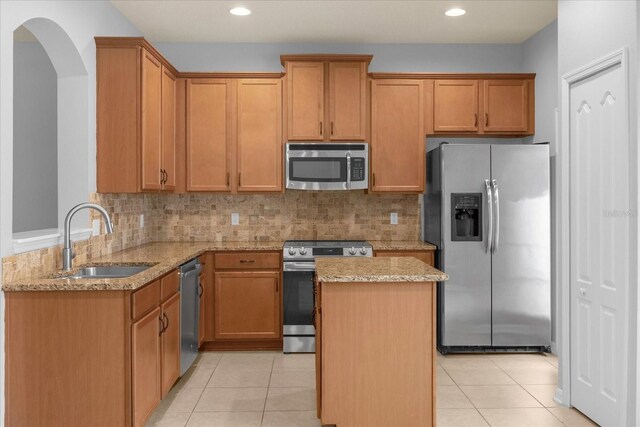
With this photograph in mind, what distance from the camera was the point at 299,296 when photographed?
4.52 m

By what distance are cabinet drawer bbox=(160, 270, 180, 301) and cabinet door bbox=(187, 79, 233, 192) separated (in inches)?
57.5

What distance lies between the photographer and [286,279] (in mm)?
4527

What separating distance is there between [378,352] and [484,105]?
3057 millimetres

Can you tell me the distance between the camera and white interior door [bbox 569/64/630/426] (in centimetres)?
277

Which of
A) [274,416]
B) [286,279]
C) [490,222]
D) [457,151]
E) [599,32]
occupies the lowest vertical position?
[274,416]

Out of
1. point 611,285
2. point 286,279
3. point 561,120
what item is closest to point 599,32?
point 561,120

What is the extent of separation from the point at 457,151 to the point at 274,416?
2587 millimetres

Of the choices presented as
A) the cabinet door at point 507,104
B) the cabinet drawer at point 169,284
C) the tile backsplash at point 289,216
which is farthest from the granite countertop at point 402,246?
the cabinet drawer at point 169,284

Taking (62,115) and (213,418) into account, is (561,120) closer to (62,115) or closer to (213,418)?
(213,418)

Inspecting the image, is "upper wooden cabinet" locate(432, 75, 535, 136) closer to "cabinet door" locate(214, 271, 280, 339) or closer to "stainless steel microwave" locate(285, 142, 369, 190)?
"stainless steel microwave" locate(285, 142, 369, 190)

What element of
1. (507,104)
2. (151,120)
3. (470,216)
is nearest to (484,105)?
(507,104)

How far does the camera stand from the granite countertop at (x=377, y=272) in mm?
2615

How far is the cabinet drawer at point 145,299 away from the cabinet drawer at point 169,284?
0.10m

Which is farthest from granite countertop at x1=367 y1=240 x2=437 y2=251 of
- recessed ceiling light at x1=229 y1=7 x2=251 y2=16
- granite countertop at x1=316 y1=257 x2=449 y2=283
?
recessed ceiling light at x1=229 y1=7 x2=251 y2=16
